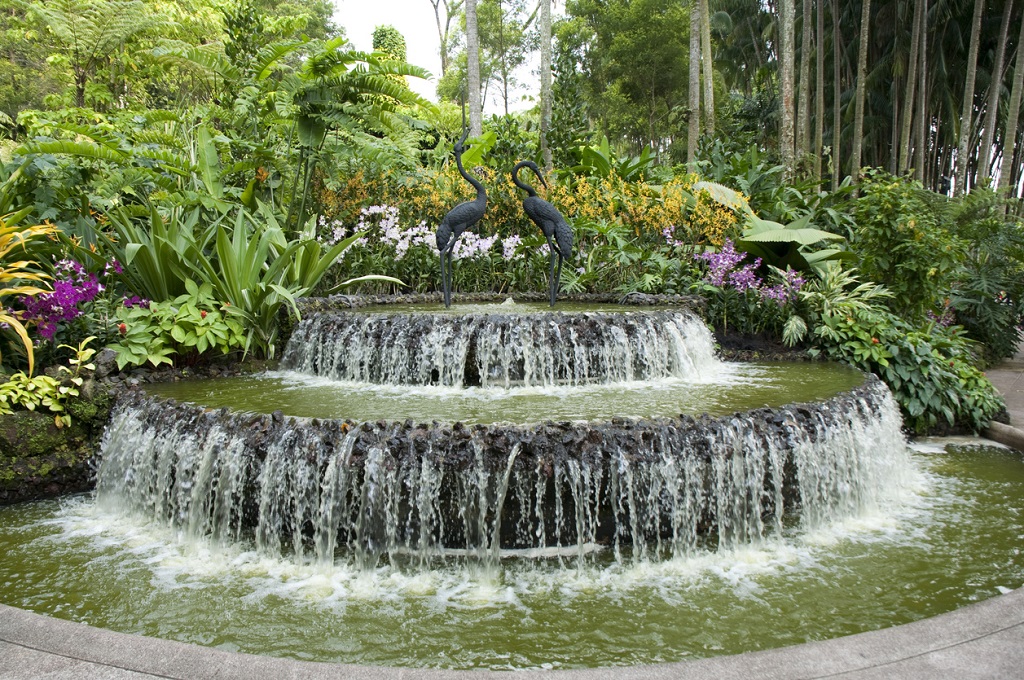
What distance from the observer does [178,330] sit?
574 centimetres

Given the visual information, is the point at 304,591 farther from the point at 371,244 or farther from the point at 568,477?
the point at 371,244

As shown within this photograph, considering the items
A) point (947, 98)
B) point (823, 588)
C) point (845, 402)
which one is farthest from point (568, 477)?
point (947, 98)

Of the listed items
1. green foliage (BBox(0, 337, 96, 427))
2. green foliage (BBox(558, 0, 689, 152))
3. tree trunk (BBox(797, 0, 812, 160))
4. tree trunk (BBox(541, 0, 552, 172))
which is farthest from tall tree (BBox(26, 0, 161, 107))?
green foliage (BBox(558, 0, 689, 152))

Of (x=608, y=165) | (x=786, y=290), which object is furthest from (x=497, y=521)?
(x=608, y=165)

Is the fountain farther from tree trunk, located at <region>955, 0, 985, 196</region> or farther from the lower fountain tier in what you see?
tree trunk, located at <region>955, 0, 985, 196</region>

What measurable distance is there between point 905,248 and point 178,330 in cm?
698

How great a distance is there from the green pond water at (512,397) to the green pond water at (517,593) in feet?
2.91

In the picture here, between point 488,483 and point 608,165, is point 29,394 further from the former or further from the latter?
point 608,165

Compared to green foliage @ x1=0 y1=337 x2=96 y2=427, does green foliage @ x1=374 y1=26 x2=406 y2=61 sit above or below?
above

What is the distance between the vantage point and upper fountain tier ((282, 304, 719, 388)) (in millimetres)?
5410

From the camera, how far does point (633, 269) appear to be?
28.3 feet

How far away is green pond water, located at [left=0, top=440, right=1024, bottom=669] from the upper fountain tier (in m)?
1.97

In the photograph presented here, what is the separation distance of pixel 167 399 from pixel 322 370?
146 centimetres

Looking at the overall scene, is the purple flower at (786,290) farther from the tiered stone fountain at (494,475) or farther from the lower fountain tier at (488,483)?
the lower fountain tier at (488,483)
